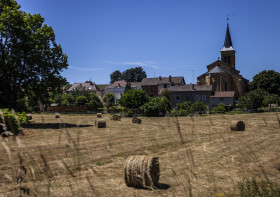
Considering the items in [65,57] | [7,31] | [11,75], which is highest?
[7,31]

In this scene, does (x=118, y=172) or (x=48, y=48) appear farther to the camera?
(x=48, y=48)

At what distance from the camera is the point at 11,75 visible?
89.2 ft

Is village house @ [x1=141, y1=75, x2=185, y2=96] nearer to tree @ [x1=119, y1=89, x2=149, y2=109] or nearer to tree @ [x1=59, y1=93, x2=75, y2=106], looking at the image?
tree @ [x1=59, y1=93, x2=75, y2=106]

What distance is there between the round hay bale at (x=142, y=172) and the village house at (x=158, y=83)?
85.1 m

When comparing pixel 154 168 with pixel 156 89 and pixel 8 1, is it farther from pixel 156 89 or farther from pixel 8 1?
pixel 156 89

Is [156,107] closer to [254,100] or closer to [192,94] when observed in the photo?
[254,100]

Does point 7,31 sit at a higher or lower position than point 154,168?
higher

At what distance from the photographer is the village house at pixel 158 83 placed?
93.0 metres

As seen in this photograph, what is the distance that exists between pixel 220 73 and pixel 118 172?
258ft

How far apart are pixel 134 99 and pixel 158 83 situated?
42.0 metres

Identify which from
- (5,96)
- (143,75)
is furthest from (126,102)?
(143,75)

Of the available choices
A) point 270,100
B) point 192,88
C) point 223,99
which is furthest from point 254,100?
point 192,88

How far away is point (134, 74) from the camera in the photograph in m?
152

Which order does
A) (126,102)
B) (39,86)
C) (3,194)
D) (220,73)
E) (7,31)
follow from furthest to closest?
(220,73)
(126,102)
(39,86)
(7,31)
(3,194)
